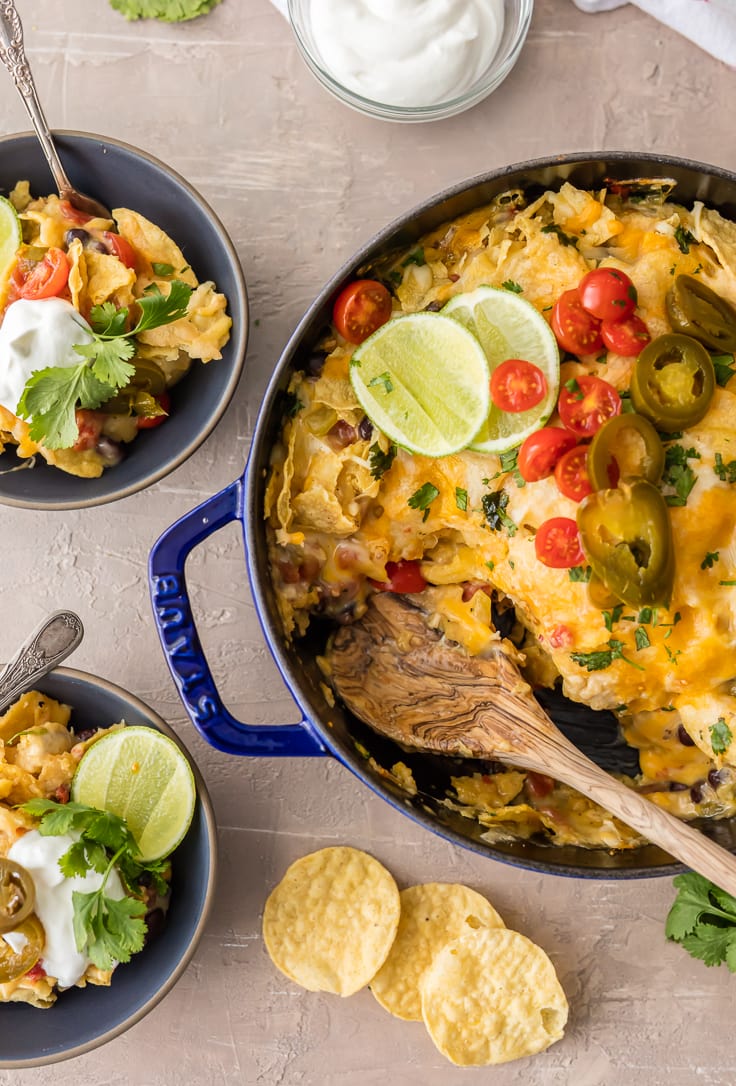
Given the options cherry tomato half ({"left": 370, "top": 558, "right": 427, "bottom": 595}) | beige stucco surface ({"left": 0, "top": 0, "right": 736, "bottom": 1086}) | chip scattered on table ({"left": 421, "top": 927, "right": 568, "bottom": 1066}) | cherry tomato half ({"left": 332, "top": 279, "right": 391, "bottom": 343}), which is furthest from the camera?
beige stucco surface ({"left": 0, "top": 0, "right": 736, "bottom": 1086})

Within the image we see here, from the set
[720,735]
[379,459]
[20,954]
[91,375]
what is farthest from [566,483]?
[20,954]

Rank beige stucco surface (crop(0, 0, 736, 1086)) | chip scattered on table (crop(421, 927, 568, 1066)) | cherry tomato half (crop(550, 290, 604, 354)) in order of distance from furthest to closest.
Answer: beige stucco surface (crop(0, 0, 736, 1086)) → chip scattered on table (crop(421, 927, 568, 1066)) → cherry tomato half (crop(550, 290, 604, 354))

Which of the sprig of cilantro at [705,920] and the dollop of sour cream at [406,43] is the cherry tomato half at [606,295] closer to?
the dollop of sour cream at [406,43]

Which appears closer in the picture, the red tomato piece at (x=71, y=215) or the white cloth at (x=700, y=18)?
the red tomato piece at (x=71, y=215)

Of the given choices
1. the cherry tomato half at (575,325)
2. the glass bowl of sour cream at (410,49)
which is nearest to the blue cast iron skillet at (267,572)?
the cherry tomato half at (575,325)

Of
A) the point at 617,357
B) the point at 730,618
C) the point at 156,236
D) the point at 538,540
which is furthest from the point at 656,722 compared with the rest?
the point at 156,236

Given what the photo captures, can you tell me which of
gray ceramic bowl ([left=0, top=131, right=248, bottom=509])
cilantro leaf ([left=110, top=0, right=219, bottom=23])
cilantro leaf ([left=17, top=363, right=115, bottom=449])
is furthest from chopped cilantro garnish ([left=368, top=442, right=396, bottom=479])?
cilantro leaf ([left=110, top=0, right=219, bottom=23])

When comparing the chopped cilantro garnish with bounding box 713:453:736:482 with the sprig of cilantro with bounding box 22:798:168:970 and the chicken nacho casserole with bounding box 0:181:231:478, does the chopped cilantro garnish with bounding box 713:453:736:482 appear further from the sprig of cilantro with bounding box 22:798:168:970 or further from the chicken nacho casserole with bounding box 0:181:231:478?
the sprig of cilantro with bounding box 22:798:168:970
